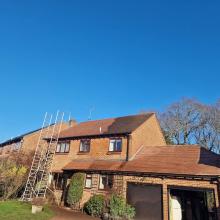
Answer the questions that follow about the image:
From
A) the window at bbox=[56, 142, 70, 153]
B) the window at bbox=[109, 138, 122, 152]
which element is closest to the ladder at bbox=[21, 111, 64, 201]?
the window at bbox=[56, 142, 70, 153]

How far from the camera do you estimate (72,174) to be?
2341 cm

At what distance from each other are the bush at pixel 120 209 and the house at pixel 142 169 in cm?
67

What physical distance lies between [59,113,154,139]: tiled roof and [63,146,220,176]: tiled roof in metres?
2.77

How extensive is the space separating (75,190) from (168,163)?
8751 mm

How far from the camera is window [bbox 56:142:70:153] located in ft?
88.3

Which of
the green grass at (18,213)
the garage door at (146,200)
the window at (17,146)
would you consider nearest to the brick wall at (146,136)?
the garage door at (146,200)

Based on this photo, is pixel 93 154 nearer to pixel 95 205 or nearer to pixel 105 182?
pixel 105 182

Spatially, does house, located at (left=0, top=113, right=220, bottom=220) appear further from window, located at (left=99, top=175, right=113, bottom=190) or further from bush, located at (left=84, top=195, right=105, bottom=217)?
bush, located at (left=84, top=195, right=105, bottom=217)

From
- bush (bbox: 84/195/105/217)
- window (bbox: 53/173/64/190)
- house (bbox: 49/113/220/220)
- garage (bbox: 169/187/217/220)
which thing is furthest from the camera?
window (bbox: 53/173/64/190)

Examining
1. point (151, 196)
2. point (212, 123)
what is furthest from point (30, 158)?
point (212, 123)

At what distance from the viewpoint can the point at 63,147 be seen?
1081 inches

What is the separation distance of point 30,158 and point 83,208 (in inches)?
406

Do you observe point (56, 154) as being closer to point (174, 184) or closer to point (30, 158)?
point (30, 158)

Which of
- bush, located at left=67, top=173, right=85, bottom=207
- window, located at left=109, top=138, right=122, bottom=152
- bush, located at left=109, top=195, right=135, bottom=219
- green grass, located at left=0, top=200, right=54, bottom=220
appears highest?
window, located at left=109, top=138, right=122, bottom=152
